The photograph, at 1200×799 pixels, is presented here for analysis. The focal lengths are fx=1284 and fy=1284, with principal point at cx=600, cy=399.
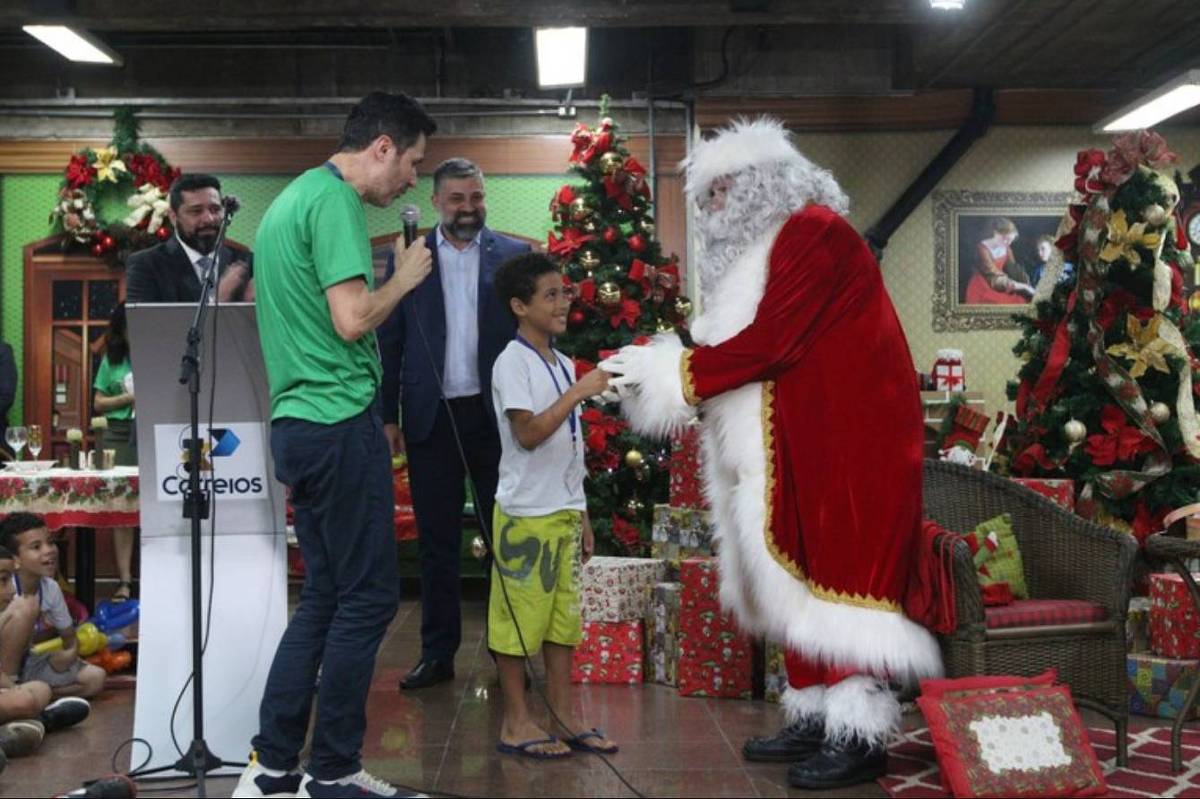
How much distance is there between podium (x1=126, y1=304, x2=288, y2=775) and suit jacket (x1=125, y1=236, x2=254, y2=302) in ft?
2.74

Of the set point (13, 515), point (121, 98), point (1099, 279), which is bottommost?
point (13, 515)

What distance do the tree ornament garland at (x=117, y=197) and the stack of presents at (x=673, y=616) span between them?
4.93 m

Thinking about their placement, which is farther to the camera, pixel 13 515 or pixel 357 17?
pixel 357 17

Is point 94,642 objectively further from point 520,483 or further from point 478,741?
point 520,483

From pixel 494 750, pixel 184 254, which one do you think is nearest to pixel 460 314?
pixel 184 254

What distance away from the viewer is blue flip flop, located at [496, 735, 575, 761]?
11.7 ft

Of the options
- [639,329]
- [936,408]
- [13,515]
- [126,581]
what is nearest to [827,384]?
[13,515]

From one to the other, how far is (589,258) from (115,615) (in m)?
2.97

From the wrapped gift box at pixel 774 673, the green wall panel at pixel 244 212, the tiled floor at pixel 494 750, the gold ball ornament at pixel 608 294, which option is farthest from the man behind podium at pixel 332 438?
the green wall panel at pixel 244 212

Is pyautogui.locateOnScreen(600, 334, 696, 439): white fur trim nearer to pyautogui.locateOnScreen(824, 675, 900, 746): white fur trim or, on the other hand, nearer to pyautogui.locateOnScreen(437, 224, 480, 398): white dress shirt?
pyautogui.locateOnScreen(824, 675, 900, 746): white fur trim

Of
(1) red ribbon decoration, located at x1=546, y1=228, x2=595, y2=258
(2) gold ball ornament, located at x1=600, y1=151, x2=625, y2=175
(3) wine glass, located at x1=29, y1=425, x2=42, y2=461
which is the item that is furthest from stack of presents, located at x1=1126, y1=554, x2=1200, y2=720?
(3) wine glass, located at x1=29, y1=425, x2=42, y2=461

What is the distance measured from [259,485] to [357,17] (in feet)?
15.1

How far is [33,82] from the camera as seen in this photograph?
902cm

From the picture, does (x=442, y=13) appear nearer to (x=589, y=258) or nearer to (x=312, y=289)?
(x=589, y=258)
